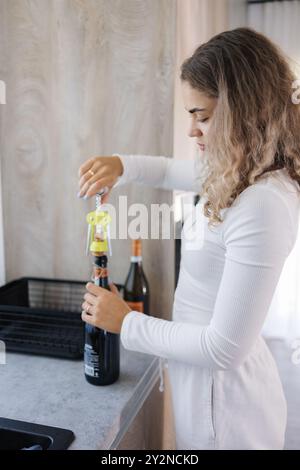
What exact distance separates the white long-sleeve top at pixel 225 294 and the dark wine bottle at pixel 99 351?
83 mm

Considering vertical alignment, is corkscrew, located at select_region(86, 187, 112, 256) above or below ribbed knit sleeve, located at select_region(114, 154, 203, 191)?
below

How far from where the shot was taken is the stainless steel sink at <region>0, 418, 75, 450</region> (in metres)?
0.70

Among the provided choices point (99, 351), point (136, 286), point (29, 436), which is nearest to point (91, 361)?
point (99, 351)

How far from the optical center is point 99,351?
0.86 metres

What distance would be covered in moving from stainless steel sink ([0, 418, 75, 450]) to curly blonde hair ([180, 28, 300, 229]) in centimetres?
44

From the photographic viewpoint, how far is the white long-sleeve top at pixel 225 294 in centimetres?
67

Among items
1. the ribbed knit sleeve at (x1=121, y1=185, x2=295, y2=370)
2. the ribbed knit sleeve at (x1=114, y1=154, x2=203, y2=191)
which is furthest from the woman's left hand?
the ribbed knit sleeve at (x1=114, y1=154, x2=203, y2=191)

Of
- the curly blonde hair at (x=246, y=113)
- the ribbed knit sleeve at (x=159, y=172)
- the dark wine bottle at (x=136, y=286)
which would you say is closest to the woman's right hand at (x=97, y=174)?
the ribbed knit sleeve at (x=159, y=172)

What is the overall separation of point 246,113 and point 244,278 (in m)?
0.28

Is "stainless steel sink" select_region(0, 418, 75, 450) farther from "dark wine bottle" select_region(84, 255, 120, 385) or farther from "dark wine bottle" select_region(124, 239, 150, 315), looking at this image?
"dark wine bottle" select_region(124, 239, 150, 315)

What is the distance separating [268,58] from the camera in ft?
2.46

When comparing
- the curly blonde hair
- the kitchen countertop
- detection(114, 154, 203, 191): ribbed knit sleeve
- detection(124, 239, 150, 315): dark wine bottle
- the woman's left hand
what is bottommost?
the kitchen countertop

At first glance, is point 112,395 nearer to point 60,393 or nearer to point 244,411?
point 60,393

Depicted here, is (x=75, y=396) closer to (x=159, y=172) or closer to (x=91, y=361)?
(x=91, y=361)
